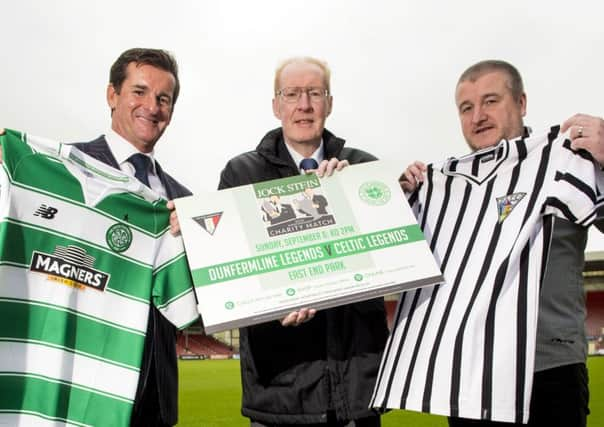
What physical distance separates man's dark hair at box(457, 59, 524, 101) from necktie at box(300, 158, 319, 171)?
77 centimetres

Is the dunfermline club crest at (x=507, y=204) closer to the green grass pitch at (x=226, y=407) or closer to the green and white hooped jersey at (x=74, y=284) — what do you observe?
the green and white hooped jersey at (x=74, y=284)

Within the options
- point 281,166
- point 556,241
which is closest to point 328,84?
point 281,166

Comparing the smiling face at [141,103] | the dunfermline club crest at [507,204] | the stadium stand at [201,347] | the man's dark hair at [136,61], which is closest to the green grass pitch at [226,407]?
the dunfermline club crest at [507,204]

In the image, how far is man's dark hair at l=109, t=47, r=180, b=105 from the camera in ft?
8.24

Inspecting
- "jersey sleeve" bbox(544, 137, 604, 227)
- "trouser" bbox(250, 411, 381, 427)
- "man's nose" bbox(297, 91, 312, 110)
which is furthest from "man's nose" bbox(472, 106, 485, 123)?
"trouser" bbox(250, 411, 381, 427)

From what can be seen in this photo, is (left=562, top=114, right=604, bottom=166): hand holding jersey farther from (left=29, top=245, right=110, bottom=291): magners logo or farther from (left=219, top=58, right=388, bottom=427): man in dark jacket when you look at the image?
(left=29, top=245, right=110, bottom=291): magners logo

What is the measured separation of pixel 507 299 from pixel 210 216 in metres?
1.28

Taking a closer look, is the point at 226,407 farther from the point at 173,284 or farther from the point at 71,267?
the point at 71,267

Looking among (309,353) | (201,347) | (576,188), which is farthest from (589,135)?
(201,347)

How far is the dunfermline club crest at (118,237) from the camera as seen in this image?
227cm

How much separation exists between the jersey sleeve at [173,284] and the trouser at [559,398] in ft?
4.56

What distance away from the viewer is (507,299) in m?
2.05

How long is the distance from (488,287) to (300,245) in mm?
791

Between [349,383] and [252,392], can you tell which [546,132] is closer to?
[349,383]
